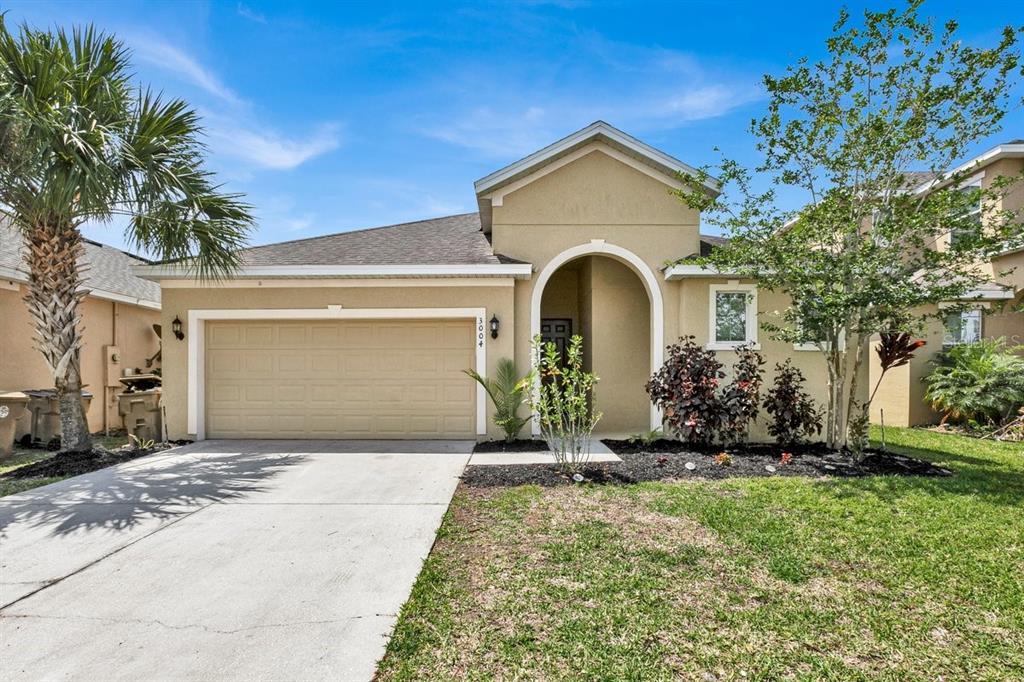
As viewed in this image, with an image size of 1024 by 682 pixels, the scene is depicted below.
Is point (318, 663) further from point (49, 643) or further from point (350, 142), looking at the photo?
point (350, 142)

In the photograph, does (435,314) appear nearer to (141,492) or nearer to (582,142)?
(582,142)

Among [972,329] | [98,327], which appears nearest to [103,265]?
[98,327]

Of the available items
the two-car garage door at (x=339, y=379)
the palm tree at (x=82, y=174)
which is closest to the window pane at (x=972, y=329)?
the two-car garage door at (x=339, y=379)

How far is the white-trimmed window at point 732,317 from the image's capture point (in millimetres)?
9250

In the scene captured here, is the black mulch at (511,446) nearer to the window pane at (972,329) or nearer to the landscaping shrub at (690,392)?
the landscaping shrub at (690,392)

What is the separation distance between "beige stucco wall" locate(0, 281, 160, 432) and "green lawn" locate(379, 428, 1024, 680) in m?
8.56

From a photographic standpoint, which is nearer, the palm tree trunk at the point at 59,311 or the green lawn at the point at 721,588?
the green lawn at the point at 721,588

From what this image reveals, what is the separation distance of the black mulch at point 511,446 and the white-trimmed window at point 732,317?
3.69 m

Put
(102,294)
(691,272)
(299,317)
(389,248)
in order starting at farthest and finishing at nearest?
(102,294), (389,248), (299,317), (691,272)

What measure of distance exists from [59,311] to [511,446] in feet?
24.8

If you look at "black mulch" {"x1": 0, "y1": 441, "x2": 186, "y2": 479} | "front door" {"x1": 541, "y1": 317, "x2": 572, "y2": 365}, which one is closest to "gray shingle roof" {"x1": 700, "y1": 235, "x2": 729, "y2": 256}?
"front door" {"x1": 541, "y1": 317, "x2": 572, "y2": 365}

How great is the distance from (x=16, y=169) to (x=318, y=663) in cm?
825

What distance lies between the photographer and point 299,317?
9.49 metres

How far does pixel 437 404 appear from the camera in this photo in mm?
9609
